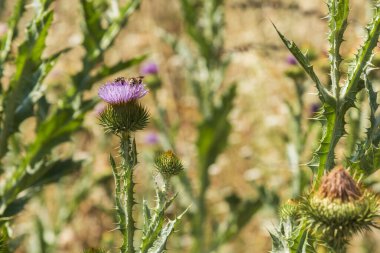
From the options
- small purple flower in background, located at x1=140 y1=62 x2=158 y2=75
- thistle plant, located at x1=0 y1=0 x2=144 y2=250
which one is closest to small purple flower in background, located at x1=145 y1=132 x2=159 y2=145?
small purple flower in background, located at x1=140 y1=62 x2=158 y2=75

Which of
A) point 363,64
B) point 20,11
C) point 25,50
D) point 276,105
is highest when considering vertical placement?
point 276,105

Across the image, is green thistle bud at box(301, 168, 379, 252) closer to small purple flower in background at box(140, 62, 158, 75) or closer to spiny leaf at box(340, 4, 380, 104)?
spiny leaf at box(340, 4, 380, 104)

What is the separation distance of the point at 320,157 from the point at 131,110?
0.63 m

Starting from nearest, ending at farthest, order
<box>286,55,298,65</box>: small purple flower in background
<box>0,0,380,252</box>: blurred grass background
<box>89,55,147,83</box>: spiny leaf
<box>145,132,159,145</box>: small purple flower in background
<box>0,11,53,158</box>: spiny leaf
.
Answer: <box>0,11,53,158</box>: spiny leaf → <box>89,55,147,83</box>: spiny leaf → <box>286,55,298,65</box>: small purple flower in background → <box>0,0,380,252</box>: blurred grass background → <box>145,132,159,145</box>: small purple flower in background

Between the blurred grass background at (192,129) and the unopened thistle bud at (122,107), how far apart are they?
7.95ft

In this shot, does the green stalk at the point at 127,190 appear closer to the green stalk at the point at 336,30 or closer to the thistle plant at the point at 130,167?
the thistle plant at the point at 130,167

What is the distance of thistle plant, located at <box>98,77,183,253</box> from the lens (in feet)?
6.45

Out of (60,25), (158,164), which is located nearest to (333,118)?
(158,164)

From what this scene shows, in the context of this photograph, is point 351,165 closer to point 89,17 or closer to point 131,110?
point 131,110

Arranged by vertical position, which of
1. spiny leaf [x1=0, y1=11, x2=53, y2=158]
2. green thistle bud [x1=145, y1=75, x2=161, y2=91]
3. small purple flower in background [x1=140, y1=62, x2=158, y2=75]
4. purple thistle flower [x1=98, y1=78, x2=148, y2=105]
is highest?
small purple flower in background [x1=140, y1=62, x2=158, y2=75]

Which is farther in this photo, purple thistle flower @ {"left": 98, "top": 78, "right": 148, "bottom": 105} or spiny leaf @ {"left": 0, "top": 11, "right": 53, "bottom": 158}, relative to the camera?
spiny leaf @ {"left": 0, "top": 11, "right": 53, "bottom": 158}

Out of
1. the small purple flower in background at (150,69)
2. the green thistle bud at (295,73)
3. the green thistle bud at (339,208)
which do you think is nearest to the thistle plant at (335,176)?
the green thistle bud at (339,208)

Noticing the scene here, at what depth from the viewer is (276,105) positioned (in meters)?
7.41

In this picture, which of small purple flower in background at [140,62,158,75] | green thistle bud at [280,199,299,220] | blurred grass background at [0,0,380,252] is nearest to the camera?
green thistle bud at [280,199,299,220]
